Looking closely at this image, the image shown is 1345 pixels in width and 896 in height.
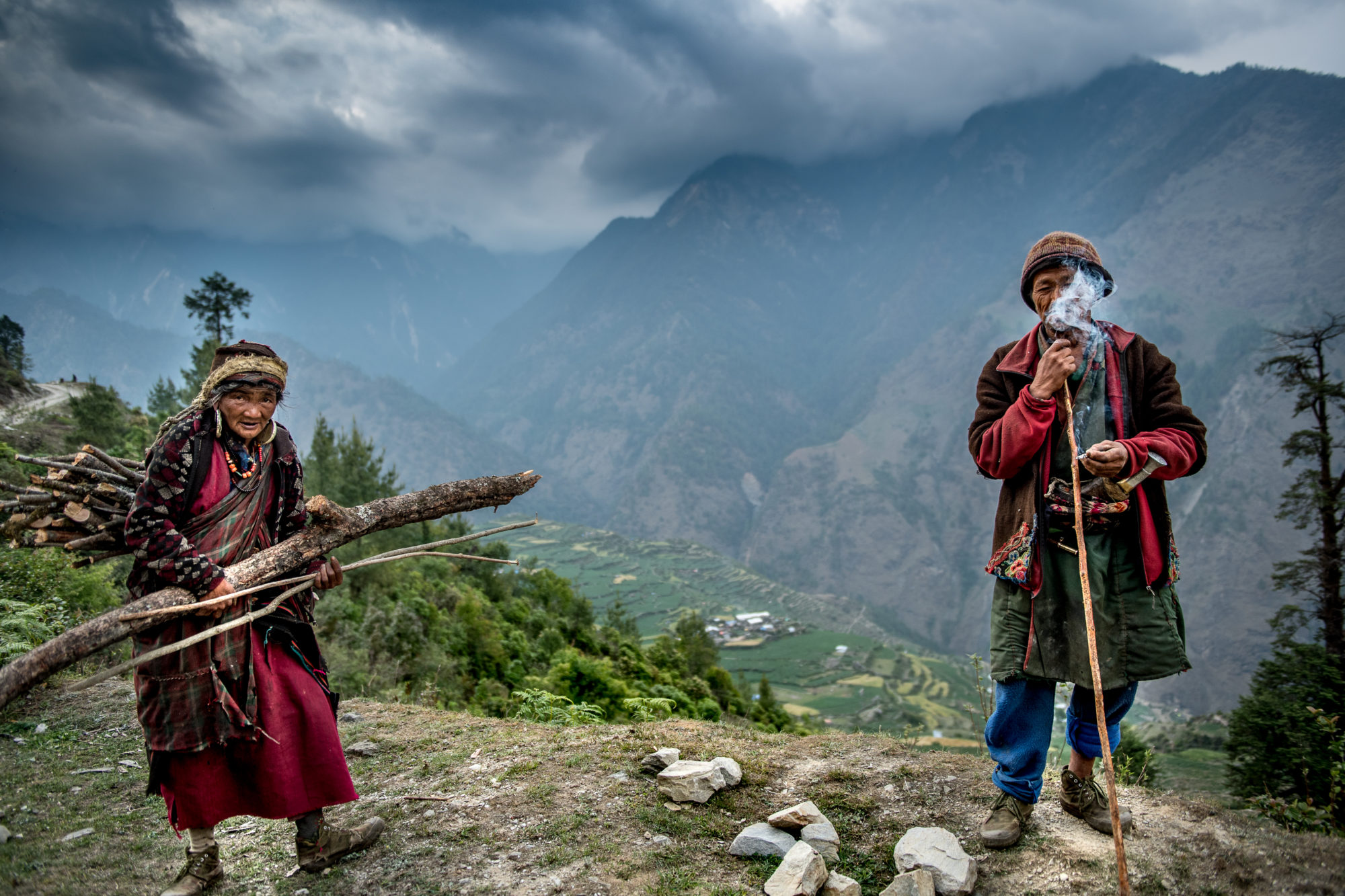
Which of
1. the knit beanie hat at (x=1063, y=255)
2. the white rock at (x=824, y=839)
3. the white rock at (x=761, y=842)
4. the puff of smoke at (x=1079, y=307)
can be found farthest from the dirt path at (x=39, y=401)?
the puff of smoke at (x=1079, y=307)

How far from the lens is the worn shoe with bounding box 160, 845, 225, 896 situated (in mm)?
3018

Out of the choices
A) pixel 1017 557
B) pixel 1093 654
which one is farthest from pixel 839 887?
pixel 1017 557

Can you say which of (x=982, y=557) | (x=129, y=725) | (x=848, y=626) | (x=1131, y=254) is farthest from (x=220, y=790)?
(x=1131, y=254)

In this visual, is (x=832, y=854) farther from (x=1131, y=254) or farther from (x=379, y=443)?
(x=1131, y=254)

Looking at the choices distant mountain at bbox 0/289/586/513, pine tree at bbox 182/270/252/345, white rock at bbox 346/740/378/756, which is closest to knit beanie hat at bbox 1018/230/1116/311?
white rock at bbox 346/740/378/756

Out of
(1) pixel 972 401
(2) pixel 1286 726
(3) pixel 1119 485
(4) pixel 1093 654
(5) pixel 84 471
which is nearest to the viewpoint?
(4) pixel 1093 654

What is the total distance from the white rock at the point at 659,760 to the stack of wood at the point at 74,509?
10.4 ft

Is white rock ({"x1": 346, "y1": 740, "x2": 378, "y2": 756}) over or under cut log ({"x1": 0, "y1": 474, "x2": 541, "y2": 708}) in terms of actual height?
under

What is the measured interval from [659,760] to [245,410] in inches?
125

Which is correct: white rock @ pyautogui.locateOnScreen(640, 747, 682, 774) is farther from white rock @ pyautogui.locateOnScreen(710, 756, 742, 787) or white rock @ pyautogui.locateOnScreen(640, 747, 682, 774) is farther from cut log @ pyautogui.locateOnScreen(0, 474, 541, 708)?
cut log @ pyautogui.locateOnScreen(0, 474, 541, 708)

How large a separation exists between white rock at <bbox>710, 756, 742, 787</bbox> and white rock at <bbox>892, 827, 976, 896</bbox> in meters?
1.02

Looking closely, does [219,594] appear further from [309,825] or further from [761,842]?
[761,842]

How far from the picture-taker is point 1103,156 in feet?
602

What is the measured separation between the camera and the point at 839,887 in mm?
2879
